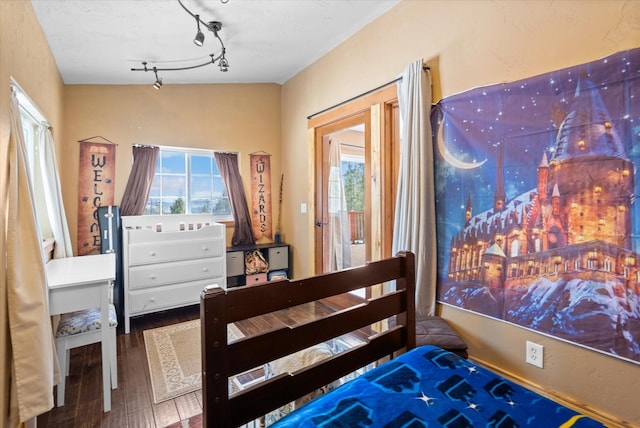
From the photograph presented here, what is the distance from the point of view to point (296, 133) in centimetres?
410

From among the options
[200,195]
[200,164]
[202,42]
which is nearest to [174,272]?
[200,195]

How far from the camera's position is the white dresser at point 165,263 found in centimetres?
298

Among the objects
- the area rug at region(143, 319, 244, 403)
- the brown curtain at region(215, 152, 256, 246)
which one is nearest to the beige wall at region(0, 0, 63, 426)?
the area rug at region(143, 319, 244, 403)

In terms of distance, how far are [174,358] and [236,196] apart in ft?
7.02

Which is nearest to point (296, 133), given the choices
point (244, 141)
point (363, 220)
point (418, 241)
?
point (244, 141)

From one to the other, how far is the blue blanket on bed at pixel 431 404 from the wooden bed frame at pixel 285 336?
85 millimetres

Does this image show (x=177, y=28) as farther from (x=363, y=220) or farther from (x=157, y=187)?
(x=363, y=220)

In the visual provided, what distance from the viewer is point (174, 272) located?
319cm

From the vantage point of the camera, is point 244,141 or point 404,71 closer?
point 404,71

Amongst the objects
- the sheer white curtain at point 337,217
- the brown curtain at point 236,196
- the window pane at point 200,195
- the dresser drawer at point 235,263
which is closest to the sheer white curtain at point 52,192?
the window pane at point 200,195

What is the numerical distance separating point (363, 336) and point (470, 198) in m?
1.54

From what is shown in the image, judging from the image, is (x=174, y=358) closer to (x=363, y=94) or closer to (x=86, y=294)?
(x=86, y=294)

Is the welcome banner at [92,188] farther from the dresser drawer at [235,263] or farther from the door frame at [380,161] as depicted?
the door frame at [380,161]

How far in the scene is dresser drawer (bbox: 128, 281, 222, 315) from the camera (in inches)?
118
